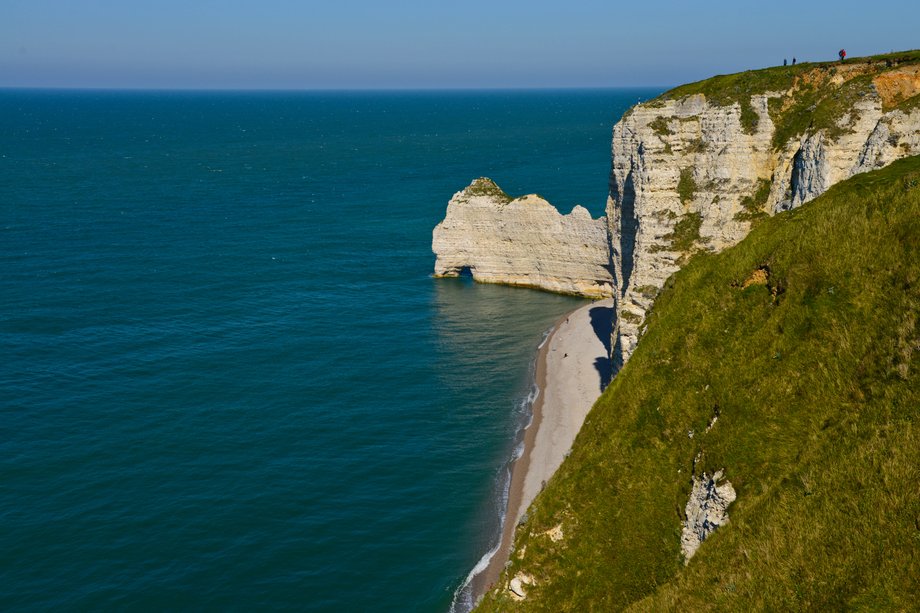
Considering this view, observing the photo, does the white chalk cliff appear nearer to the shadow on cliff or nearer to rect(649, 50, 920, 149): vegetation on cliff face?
rect(649, 50, 920, 149): vegetation on cliff face

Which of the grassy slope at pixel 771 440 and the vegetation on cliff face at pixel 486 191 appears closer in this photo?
the grassy slope at pixel 771 440

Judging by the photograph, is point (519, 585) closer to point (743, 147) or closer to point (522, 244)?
point (743, 147)

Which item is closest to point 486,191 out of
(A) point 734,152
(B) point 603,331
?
(B) point 603,331

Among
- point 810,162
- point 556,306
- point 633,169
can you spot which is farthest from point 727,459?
point 556,306

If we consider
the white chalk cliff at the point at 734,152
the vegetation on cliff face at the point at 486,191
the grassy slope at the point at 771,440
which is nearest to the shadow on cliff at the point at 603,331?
the white chalk cliff at the point at 734,152

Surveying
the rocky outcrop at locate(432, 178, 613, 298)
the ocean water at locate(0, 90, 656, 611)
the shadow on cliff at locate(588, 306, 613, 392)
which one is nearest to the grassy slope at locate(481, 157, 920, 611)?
the ocean water at locate(0, 90, 656, 611)

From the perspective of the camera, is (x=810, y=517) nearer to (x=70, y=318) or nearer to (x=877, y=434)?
→ (x=877, y=434)

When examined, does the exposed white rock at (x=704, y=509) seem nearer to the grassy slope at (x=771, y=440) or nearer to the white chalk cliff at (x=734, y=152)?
the grassy slope at (x=771, y=440)
